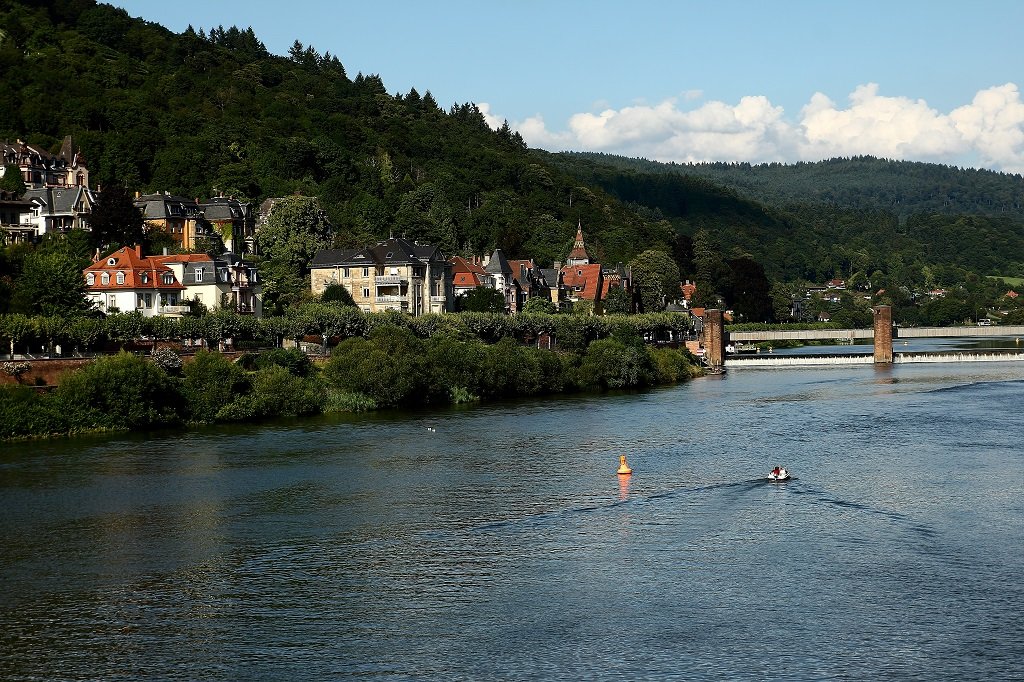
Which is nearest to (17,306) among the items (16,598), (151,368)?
(151,368)

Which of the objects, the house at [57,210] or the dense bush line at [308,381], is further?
the house at [57,210]

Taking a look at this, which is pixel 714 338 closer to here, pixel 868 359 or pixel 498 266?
pixel 868 359

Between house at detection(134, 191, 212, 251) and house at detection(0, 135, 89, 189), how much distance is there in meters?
10.7

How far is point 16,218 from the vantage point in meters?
108

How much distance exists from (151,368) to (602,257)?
114 m

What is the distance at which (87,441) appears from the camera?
A: 60344mm

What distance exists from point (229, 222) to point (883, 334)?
7013 cm

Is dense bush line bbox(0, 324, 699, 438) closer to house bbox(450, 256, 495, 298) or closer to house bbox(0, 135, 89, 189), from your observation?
house bbox(450, 256, 495, 298)

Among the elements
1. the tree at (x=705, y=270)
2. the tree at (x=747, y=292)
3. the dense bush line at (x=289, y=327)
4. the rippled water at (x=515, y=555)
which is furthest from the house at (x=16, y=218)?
the tree at (x=747, y=292)

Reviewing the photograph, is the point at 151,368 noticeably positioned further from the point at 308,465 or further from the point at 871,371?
the point at 871,371

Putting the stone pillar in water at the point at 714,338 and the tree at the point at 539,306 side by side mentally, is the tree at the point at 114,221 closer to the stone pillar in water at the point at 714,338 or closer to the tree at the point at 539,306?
the tree at the point at 539,306

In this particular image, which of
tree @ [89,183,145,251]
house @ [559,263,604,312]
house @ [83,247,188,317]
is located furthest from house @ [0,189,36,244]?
house @ [559,263,604,312]

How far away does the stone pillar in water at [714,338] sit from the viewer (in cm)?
11819

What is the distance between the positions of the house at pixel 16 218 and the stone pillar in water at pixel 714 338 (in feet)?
221
